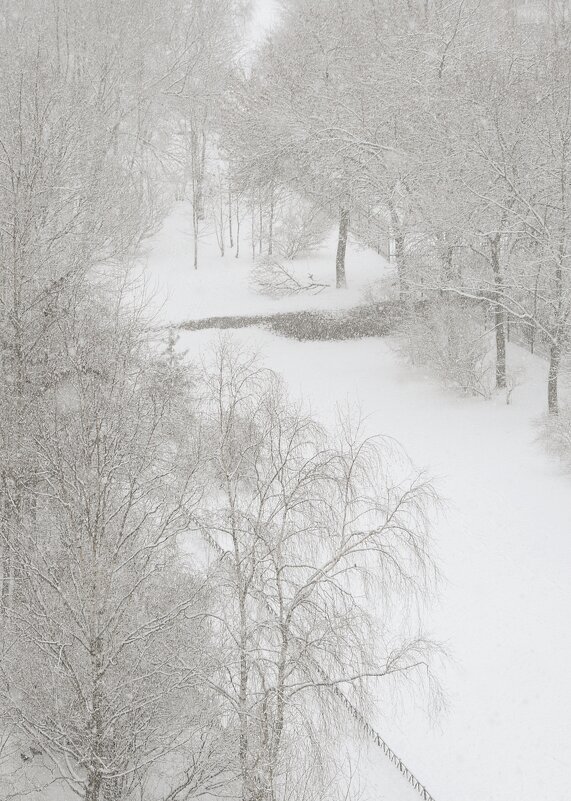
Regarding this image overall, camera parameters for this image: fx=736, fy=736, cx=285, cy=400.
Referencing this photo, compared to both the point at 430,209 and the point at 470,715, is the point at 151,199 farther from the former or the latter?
the point at 470,715

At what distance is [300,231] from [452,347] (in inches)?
414

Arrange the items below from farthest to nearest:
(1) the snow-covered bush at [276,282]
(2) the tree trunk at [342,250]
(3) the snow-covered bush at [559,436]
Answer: (1) the snow-covered bush at [276,282] → (2) the tree trunk at [342,250] → (3) the snow-covered bush at [559,436]

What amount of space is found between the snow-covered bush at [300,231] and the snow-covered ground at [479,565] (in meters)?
4.20

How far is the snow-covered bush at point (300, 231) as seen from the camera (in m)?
27.2

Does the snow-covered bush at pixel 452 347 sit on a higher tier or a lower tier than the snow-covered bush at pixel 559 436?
higher

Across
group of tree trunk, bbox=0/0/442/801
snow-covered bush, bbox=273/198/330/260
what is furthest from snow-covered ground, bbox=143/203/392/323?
group of tree trunk, bbox=0/0/442/801

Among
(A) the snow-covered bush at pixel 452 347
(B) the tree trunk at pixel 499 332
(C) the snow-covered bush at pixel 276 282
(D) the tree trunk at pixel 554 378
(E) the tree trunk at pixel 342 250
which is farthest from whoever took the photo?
(C) the snow-covered bush at pixel 276 282

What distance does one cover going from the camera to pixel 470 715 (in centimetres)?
1023

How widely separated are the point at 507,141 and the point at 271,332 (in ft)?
28.1

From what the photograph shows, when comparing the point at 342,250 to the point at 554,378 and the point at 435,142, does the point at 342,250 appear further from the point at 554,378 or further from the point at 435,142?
the point at 554,378

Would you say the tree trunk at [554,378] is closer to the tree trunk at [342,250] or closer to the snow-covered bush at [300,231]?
the tree trunk at [342,250]

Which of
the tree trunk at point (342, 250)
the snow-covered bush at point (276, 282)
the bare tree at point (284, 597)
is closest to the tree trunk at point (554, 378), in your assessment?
the tree trunk at point (342, 250)

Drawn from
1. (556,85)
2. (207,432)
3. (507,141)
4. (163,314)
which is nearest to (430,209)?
(507,141)

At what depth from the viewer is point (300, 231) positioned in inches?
1083
